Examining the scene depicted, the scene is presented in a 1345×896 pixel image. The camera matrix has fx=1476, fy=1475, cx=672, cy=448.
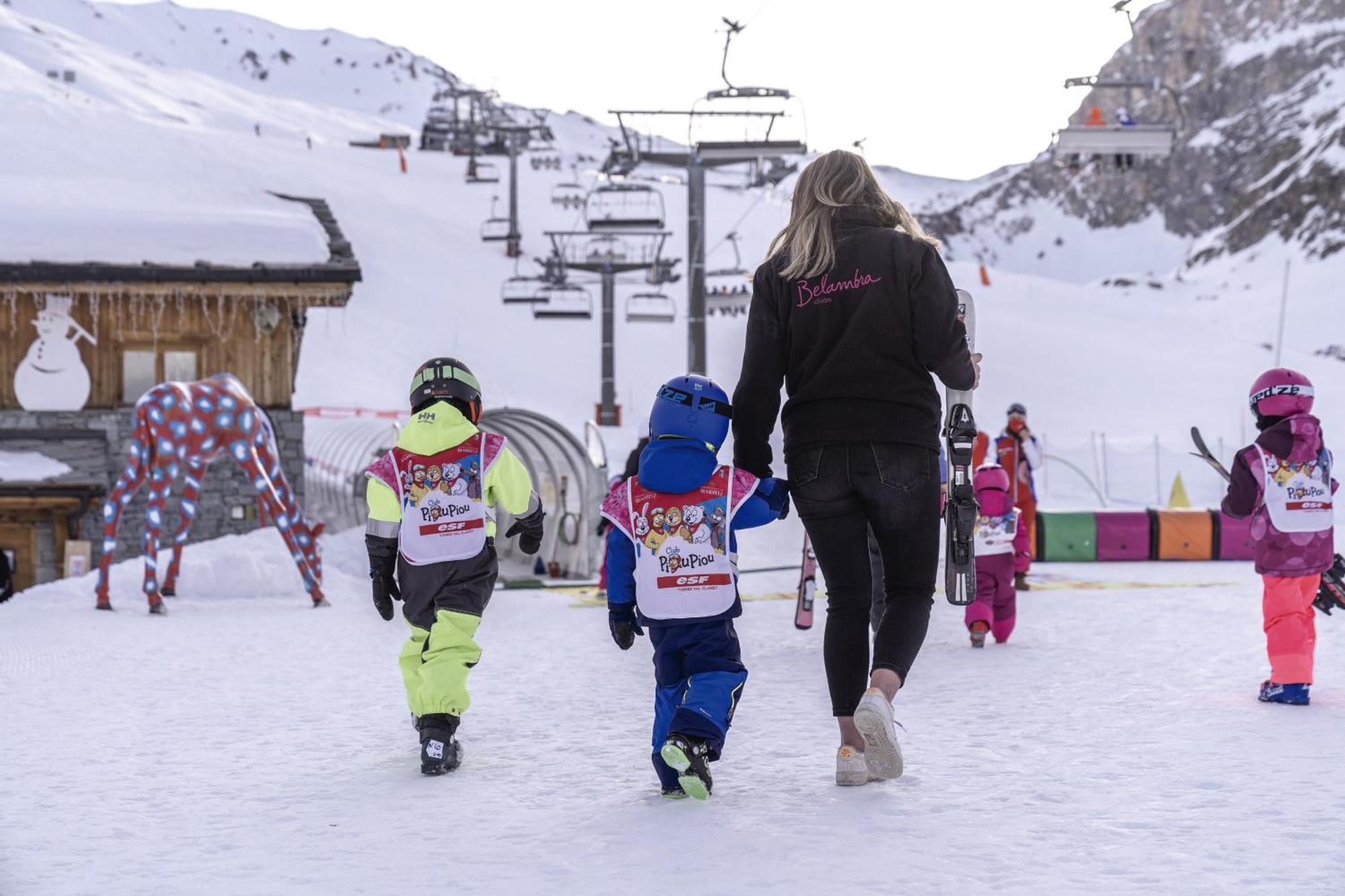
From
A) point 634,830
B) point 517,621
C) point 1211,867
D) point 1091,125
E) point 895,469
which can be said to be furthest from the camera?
point 1091,125

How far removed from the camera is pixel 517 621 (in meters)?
11.5

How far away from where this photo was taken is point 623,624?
4.86 meters

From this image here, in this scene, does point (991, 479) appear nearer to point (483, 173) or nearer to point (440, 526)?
point (440, 526)

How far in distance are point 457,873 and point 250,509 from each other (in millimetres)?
15887

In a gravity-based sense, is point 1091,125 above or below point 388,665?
above

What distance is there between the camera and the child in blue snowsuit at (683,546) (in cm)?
482

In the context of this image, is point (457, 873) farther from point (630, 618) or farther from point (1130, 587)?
point (1130, 587)

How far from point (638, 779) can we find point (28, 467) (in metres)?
14.8

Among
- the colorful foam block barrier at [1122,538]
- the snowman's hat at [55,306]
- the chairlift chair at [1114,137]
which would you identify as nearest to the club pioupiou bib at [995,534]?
the colorful foam block barrier at [1122,538]

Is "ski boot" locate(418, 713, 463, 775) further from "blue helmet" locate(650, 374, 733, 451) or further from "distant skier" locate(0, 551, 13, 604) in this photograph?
"distant skier" locate(0, 551, 13, 604)

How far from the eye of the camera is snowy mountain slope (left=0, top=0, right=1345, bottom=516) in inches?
1513

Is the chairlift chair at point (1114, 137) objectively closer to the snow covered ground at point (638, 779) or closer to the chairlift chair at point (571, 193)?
the snow covered ground at point (638, 779)

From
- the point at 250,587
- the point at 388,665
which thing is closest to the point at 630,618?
the point at 388,665

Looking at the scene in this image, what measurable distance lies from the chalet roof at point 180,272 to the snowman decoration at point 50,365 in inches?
38.0
